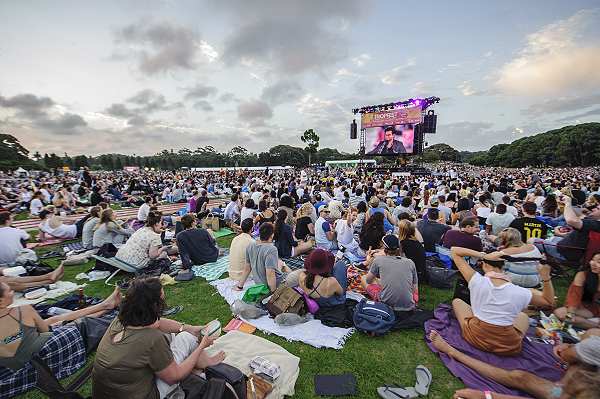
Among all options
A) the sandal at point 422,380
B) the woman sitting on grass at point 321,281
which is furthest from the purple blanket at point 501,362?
the woman sitting on grass at point 321,281

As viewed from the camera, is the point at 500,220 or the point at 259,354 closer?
the point at 259,354

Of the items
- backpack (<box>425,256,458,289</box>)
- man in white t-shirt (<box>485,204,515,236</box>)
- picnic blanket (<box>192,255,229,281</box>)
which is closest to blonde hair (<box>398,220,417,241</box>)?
backpack (<box>425,256,458,289</box>)

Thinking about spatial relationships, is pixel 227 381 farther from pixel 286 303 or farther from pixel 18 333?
pixel 18 333

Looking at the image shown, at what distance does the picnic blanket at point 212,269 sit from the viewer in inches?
216

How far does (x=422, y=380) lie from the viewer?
8.99ft

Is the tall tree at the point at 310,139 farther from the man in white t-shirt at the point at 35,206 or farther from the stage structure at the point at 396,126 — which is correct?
the man in white t-shirt at the point at 35,206

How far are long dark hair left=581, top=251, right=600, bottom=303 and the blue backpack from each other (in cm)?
241

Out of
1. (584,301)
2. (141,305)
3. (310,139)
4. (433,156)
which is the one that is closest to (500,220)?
(584,301)

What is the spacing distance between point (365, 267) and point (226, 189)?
16.0 metres

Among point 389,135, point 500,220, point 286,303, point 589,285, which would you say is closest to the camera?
Result: point 589,285

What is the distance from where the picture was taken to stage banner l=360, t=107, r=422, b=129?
32938 mm

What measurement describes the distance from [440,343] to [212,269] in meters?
4.55

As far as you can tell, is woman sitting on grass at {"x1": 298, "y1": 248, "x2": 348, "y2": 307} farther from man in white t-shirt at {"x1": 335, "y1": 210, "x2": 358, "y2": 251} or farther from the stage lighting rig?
the stage lighting rig

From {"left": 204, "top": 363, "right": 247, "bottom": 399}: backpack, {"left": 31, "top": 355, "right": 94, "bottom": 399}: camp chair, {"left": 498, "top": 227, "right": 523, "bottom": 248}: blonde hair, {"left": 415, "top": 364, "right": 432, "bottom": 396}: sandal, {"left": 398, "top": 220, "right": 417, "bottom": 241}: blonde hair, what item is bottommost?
{"left": 415, "top": 364, "right": 432, "bottom": 396}: sandal
